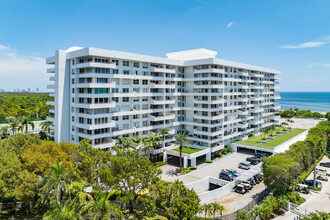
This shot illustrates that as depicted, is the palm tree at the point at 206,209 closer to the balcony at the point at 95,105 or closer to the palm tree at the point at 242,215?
the palm tree at the point at 242,215

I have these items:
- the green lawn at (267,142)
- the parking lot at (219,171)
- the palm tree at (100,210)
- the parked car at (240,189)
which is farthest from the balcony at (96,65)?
the green lawn at (267,142)

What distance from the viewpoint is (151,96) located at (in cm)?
6084

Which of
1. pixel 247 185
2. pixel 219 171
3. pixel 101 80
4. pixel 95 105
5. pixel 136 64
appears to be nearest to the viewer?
pixel 247 185

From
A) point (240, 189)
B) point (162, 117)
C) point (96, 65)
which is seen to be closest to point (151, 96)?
point (162, 117)

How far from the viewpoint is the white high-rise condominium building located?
163ft

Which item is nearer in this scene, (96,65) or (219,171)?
(96,65)

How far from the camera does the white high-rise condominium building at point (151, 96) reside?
49.6 metres

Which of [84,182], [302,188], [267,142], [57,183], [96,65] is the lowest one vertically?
[302,188]

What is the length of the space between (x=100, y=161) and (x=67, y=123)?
20817 mm

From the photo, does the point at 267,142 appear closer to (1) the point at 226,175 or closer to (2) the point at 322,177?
(2) the point at 322,177

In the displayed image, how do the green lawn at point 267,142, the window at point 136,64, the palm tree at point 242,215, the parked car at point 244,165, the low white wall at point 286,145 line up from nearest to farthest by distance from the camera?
the palm tree at point 242,215 → the parked car at point 244,165 → the window at point 136,64 → the low white wall at point 286,145 → the green lawn at point 267,142

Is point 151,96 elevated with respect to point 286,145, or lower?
elevated

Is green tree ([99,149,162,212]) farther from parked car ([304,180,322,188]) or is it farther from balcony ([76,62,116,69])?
parked car ([304,180,322,188])

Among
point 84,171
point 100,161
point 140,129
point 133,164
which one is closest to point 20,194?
point 84,171
